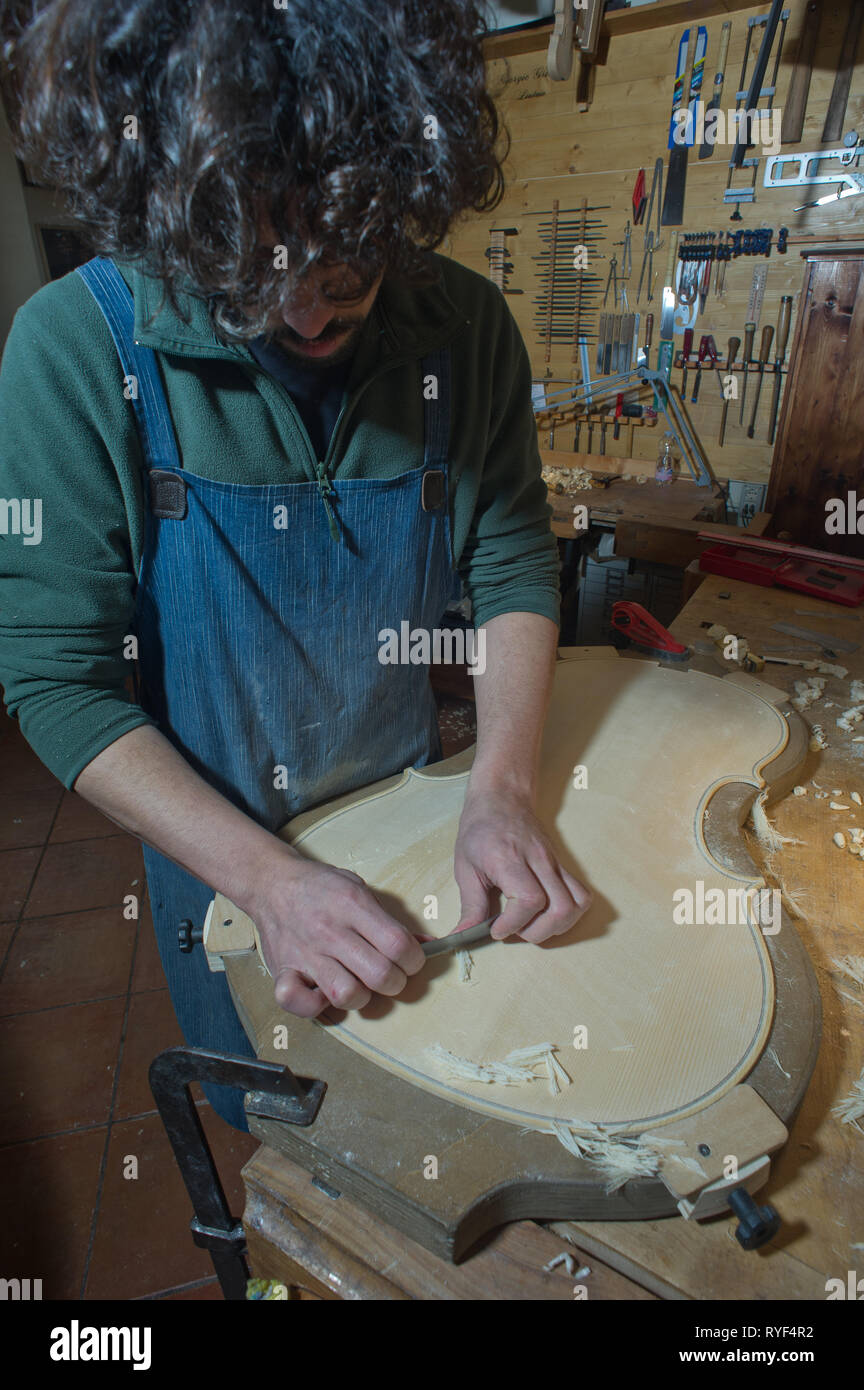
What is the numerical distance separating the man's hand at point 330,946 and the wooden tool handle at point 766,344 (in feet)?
11.5

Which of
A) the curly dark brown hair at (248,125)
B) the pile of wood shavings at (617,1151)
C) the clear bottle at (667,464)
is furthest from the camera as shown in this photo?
the clear bottle at (667,464)

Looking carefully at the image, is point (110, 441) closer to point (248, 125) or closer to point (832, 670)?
point (248, 125)

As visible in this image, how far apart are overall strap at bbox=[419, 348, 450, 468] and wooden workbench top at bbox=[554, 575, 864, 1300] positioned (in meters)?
0.83

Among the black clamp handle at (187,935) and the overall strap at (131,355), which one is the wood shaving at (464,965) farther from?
the overall strap at (131,355)

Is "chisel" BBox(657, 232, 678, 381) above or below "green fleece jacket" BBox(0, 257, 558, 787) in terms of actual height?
above

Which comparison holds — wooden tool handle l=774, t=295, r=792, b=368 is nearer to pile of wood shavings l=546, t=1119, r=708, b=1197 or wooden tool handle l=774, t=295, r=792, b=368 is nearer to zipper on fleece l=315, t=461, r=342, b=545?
zipper on fleece l=315, t=461, r=342, b=545

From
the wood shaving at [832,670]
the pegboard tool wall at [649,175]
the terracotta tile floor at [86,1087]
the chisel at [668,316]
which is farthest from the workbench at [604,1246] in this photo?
the chisel at [668,316]

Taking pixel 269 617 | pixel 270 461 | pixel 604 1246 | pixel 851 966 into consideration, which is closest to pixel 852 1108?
pixel 851 966

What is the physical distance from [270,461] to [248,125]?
1.49 ft

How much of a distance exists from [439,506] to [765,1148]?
0.96 meters

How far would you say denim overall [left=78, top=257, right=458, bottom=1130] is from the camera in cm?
100

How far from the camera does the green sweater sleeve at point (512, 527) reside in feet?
4.35

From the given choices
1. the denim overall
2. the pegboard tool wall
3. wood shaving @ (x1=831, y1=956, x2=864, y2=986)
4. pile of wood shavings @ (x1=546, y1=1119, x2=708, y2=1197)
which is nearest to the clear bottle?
the pegboard tool wall
